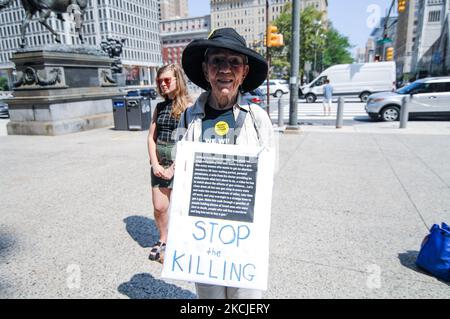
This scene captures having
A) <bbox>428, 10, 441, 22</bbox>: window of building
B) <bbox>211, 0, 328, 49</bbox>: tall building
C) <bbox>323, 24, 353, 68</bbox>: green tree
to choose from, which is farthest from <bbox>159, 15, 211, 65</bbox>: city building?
<bbox>428, 10, 441, 22</bbox>: window of building

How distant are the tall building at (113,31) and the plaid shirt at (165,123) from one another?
8452 cm

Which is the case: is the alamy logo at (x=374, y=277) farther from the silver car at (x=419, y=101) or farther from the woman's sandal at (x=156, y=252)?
the silver car at (x=419, y=101)

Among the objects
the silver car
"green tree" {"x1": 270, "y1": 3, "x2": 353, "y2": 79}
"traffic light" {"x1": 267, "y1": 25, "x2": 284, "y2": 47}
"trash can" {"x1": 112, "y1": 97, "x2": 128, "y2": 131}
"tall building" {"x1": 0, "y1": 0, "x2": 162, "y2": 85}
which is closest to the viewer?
"trash can" {"x1": 112, "y1": 97, "x2": 128, "y2": 131}

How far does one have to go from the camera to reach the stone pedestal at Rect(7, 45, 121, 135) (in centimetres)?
1025

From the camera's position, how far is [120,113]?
11.3m

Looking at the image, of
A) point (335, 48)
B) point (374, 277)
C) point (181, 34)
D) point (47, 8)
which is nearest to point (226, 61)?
point (374, 277)

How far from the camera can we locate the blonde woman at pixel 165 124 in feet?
9.29

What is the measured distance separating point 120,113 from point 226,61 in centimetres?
1038

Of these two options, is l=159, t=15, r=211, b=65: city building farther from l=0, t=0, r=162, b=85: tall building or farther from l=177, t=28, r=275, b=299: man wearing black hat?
l=177, t=28, r=275, b=299: man wearing black hat

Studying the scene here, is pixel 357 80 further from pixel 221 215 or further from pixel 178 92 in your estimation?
pixel 221 215

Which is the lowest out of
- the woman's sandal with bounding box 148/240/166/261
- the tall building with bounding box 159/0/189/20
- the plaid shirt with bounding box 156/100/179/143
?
the woman's sandal with bounding box 148/240/166/261

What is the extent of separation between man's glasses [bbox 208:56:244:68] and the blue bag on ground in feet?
7.61

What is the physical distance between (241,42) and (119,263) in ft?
7.82
